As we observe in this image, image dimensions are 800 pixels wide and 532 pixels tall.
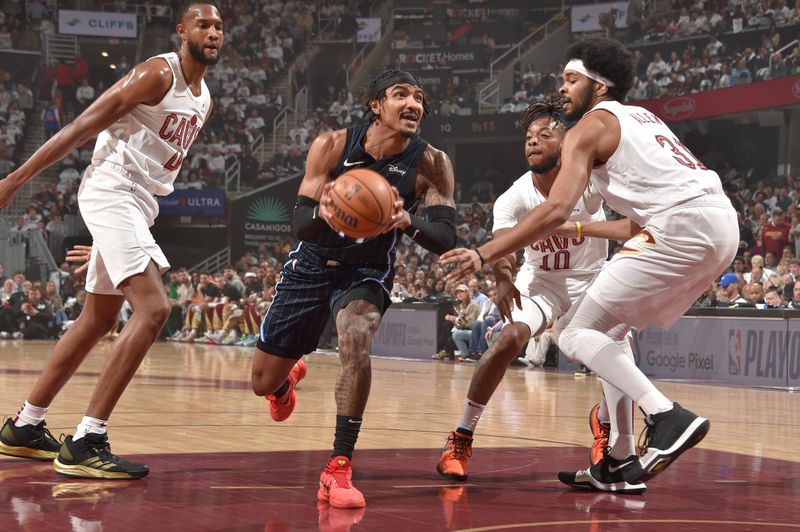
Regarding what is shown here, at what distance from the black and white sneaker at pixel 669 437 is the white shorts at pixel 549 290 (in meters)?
1.77

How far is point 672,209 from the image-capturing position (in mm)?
4828

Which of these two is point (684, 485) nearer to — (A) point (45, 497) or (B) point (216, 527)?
(B) point (216, 527)

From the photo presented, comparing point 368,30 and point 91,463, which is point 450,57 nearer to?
point 368,30

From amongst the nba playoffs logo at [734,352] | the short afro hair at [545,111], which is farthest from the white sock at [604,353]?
the nba playoffs logo at [734,352]

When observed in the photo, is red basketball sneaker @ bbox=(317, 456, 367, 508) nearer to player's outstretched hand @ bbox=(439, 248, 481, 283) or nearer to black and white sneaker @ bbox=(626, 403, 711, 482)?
player's outstretched hand @ bbox=(439, 248, 481, 283)

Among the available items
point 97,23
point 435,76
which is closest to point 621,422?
→ point 435,76

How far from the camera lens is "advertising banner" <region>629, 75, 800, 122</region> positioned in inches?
854

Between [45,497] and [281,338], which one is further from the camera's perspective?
[281,338]

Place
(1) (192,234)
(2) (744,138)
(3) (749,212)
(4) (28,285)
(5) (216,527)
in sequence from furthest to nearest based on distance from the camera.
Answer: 1. (1) (192,234)
2. (2) (744,138)
3. (4) (28,285)
4. (3) (749,212)
5. (5) (216,527)

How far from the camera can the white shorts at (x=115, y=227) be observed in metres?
5.23

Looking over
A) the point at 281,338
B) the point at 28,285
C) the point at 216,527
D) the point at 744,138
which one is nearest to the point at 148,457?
the point at 281,338

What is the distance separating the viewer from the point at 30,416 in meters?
5.49

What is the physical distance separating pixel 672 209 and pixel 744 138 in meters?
22.1

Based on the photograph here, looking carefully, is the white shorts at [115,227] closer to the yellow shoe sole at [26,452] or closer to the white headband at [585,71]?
the yellow shoe sole at [26,452]
